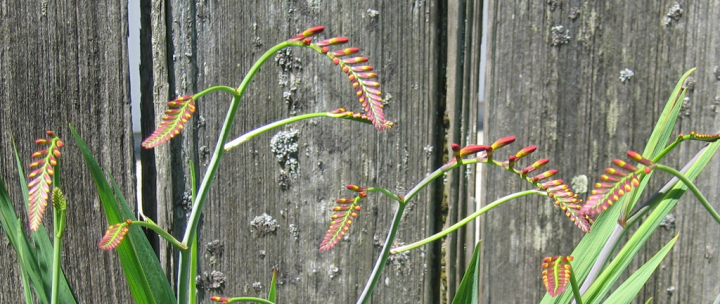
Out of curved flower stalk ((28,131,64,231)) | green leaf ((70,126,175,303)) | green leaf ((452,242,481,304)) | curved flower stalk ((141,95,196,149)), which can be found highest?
curved flower stalk ((141,95,196,149))

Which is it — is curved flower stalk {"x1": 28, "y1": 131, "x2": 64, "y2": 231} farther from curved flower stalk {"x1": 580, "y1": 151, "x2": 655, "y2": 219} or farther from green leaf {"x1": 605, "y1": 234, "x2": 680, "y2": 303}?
green leaf {"x1": 605, "y1": 234, "x2": 680, "y2": 303}

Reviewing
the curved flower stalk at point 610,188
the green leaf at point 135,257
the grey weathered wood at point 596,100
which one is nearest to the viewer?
the curved flower stalk at point 610,188

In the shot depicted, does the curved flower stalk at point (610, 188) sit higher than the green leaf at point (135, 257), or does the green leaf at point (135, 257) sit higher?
the curved flower stalk at point (610, 188)

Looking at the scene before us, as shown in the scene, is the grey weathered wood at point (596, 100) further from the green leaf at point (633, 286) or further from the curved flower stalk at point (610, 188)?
the curved flower stalk at point (610, 188)

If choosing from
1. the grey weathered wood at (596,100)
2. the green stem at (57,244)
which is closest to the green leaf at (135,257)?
the green stem at (57,244)

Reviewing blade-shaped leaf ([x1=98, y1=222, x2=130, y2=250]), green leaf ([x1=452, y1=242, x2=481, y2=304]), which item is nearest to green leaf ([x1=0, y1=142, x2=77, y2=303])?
blade-shaped leaf ([x1=98, y1=222, x2=130, y2=250])

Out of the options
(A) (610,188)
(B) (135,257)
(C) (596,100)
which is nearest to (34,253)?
(B) (135,257)

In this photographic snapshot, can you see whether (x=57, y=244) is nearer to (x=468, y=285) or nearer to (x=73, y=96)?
(x=468, y=285)
